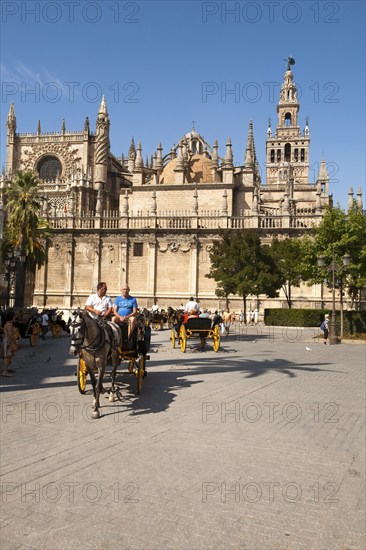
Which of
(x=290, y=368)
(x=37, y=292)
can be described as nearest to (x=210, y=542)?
(x=290, y=368)

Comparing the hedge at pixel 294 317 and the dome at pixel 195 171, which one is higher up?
the dome at pixel 195 171

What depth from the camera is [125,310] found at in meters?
8.75

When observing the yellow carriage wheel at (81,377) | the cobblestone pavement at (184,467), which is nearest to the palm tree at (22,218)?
the cobblestone pavement at (184,467)

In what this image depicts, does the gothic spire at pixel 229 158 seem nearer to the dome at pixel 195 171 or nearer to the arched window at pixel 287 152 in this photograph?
the dome at pixel 195 171

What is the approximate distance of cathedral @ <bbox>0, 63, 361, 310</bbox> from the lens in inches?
1578

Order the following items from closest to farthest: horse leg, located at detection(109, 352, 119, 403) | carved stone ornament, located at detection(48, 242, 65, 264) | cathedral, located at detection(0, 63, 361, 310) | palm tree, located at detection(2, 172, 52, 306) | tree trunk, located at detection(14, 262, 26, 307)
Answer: horse leg, located at detection(109, 352, 119, 403) → tree trunk, located at detection(14, 262, 26, 307) → palm tree, located at detection(2, 172, 52, 306) → cathedral, located at detection(0, 63, 361, 310) → carved stone ornament, located at detection(48, 242, 65, 264)

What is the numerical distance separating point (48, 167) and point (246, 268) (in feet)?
134

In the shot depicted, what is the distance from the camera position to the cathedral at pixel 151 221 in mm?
40094

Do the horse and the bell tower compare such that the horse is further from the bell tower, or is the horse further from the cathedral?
the bell tower

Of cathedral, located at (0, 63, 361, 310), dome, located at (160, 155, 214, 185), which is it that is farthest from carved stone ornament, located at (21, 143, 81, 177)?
dome, located at (160, 155, 214, 185)

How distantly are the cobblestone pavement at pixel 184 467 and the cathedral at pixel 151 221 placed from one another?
28237 millimetres

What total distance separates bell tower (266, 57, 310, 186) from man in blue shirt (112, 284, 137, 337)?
87500mm

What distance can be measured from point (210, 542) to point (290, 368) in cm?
946

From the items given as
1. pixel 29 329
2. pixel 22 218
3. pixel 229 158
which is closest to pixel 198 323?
pixel 29 329
